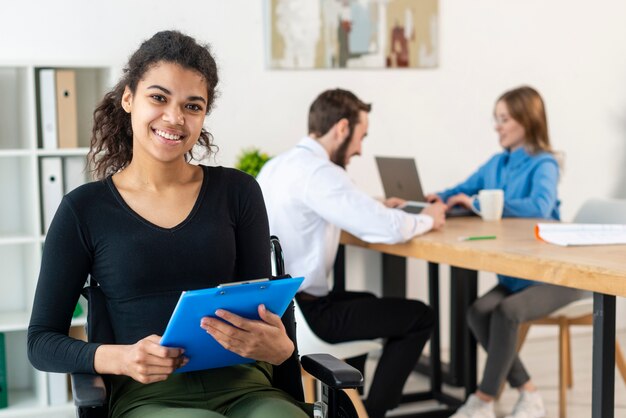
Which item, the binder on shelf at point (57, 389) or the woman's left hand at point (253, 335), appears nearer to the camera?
the woman's left hand at point (253, 335)

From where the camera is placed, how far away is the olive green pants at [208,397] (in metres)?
1.67

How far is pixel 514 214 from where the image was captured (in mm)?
3457

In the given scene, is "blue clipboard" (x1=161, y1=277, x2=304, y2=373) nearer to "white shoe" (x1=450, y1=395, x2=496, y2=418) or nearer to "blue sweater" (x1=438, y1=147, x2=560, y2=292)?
"white shoe" (x1=450, y1=395, x2=496, y2=418)

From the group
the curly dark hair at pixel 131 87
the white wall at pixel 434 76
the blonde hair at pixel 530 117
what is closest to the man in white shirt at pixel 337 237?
the blonde hair at pixel 530 117

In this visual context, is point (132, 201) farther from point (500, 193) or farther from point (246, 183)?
point (500, 193)

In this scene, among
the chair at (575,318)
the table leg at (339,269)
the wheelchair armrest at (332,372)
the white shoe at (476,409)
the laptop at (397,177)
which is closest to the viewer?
the wheelchair armrest at (332,372)

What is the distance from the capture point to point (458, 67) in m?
4.47

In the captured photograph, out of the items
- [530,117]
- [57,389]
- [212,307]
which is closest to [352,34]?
[530,117]

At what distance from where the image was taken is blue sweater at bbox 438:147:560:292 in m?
3.43

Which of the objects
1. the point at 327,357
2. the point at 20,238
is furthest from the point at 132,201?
the point at 20,238

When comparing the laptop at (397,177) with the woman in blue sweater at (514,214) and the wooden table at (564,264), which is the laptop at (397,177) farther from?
the wooden table at (564,264)

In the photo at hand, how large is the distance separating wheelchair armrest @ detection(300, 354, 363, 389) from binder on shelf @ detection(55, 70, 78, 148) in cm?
199

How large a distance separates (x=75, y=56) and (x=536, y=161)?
1907 mm

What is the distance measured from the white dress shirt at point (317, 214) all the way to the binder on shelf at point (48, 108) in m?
0.91
